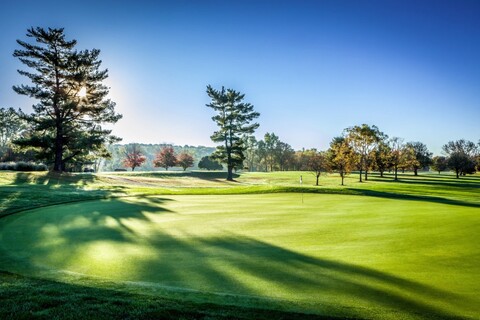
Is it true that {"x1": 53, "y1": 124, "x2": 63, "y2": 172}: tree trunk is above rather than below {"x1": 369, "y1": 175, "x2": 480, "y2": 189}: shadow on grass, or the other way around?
above

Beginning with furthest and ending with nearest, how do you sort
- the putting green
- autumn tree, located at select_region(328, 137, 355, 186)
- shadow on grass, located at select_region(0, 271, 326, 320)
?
autumn tree, located at select_region(328, 137, 355, 186) → the putting green → shadow on grass, located at select_region(0, 271, 326, 320)

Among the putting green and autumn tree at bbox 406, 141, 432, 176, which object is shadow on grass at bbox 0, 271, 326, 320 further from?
→ autumn tree at bbox 406, 141, 432, 176

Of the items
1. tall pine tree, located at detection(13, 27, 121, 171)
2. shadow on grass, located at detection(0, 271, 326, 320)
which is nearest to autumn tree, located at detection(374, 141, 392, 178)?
tall pine tree, located at detection(13, 27, 121, 171)

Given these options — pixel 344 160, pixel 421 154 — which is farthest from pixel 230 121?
pixel 421 154

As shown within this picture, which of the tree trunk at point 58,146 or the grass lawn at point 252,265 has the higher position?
the tree trunk at point 58,146

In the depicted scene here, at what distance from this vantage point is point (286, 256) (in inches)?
260

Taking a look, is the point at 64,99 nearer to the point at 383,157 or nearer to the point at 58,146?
the point at 58,146

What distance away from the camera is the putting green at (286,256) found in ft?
14.9

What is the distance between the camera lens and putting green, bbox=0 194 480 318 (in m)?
4.55

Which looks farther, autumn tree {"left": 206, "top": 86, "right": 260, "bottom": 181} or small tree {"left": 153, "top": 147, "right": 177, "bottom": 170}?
small tree {"left": 153, "top": 147, "right": 177, "bottom": 170}

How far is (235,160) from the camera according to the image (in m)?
60.0

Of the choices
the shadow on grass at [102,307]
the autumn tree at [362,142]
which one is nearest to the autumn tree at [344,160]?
the autumn tree at [362,142]

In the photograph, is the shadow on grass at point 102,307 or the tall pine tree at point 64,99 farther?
the tall pine tree at point 64,99

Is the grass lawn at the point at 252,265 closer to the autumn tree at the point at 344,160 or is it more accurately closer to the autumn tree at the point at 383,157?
the autumn tree at the point at 344,160
